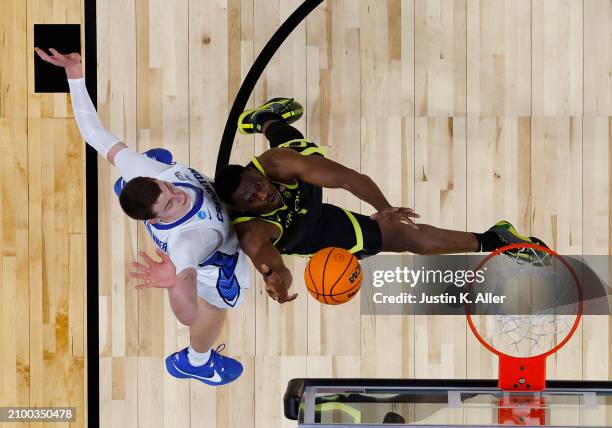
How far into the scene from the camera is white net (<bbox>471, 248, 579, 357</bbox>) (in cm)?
347

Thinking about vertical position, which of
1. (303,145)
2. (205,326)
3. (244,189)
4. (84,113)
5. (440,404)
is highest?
(84,113)

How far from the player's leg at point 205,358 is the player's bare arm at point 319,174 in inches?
29.0

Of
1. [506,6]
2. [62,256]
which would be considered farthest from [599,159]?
[62,256]

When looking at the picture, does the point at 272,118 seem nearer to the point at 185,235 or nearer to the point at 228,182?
the point at 228,182

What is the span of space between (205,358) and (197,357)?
0.04 m

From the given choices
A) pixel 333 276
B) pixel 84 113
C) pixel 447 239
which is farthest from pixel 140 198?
pixel 447 239

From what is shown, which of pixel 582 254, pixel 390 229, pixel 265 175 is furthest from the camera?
pixel 582 254

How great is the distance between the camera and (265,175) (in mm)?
3268

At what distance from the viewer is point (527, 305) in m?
3.62

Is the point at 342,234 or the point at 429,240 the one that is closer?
the point at 342,234

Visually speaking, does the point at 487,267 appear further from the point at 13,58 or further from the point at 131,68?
the point at 13,58

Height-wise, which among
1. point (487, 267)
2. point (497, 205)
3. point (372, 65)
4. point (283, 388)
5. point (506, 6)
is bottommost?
point (283, 388)

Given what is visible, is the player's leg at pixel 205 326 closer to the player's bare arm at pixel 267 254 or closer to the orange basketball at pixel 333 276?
the player's bare arm at pixel 267 254

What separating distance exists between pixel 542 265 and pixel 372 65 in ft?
4.39
